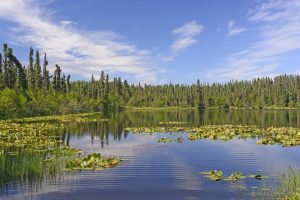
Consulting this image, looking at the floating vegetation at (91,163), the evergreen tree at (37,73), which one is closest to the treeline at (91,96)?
the evergreen tree at (37,73)

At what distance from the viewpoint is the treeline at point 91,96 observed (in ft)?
266

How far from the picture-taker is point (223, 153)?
92.8 feet

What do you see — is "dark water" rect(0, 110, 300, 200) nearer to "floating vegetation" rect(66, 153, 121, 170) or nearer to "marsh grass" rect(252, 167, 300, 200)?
"marsh grass" rect(252, 167, 300, 200)

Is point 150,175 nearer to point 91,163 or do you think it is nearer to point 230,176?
point 91,163

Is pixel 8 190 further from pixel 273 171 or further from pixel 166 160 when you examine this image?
pixel 273 171

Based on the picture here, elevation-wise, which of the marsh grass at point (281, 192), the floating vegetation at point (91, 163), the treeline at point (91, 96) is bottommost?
the marsh grass at point (281, 192)

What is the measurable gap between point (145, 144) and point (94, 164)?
1249cm

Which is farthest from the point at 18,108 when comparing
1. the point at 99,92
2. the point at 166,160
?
the point at 99,92

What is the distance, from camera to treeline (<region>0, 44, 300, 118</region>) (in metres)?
80.9

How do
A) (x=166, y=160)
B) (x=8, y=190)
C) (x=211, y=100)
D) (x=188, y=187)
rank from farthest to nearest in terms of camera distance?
1. (x=211, y=100)
2. (x=166, y=160)
3. (x=188, y=187)
4. (x=8, y=190)

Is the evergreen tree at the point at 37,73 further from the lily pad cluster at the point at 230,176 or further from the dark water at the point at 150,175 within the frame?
the lily pad cluster at the point at 230,176

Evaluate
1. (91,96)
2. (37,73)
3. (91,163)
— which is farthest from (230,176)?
(91,96)

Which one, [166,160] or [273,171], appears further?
[166,160]

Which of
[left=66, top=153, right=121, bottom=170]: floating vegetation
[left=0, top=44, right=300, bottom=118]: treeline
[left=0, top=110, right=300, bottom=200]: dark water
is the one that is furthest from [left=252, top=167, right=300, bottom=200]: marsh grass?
[left=0, top=44, right=300, bottom=118]: treeline
